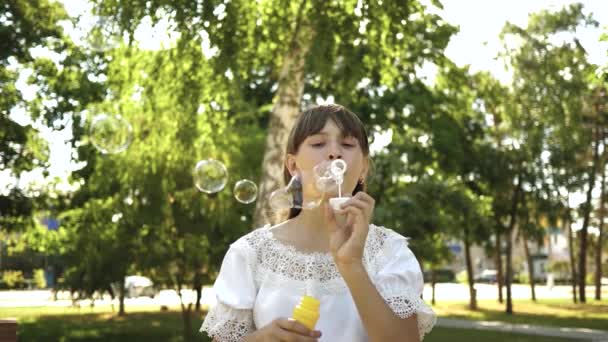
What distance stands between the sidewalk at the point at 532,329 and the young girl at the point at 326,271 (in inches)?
714

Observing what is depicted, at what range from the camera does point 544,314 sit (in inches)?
1232

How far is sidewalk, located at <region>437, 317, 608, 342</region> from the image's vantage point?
20997 millimetres

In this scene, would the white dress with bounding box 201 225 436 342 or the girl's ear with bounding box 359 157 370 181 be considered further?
the girl's ear with bounding box 359 157 370 181

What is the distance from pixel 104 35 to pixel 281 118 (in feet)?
9.79

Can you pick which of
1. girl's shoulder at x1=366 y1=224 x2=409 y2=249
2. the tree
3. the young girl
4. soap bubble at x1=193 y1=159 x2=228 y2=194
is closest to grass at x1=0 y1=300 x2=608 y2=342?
the tree

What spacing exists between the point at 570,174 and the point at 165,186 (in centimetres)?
2132

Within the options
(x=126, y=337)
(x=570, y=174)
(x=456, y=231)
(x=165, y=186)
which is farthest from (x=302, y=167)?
(x=570, y=174)

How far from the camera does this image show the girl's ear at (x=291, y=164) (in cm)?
300

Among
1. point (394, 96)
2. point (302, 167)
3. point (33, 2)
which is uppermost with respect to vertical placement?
point (33, 2)

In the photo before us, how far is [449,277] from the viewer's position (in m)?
93.4

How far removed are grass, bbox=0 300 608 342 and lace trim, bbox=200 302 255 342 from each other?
17833mm

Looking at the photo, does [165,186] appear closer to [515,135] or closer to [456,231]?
[456,231]

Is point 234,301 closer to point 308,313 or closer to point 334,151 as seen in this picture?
point 308,313

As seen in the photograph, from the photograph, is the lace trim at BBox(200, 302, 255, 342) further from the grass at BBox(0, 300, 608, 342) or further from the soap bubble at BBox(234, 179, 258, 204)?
the grass at BBox(0, 300, 608, 342)
